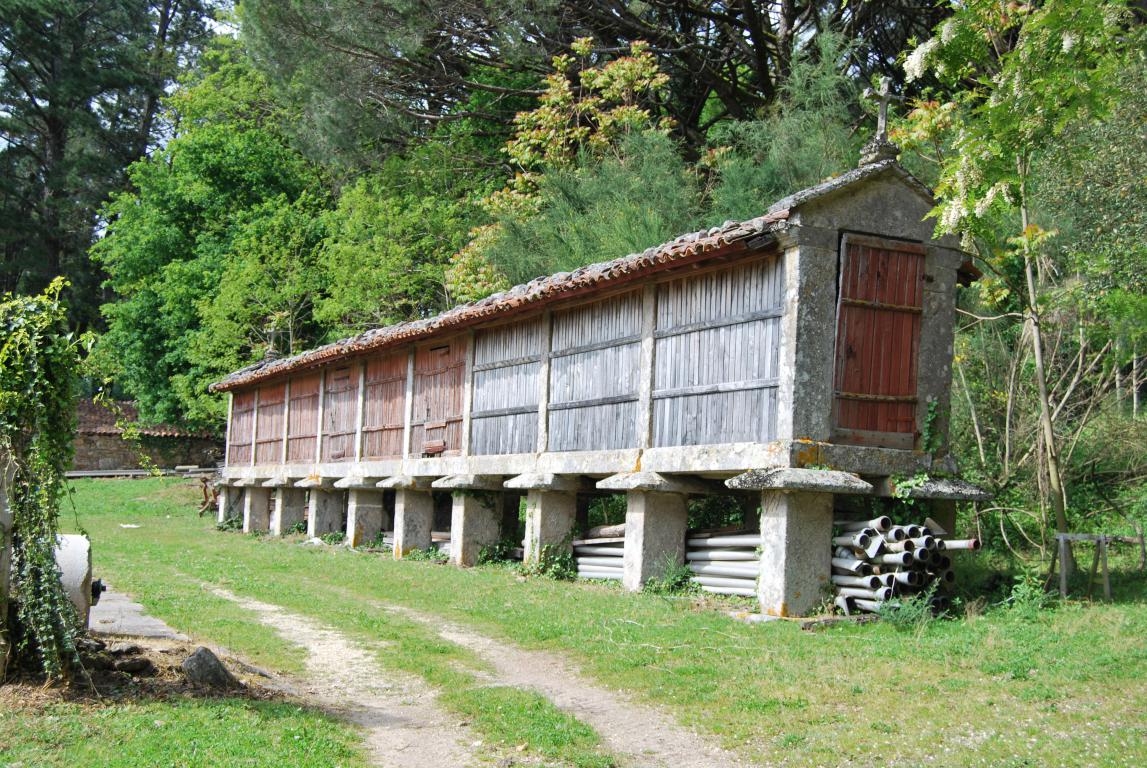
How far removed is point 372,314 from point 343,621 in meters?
17.2

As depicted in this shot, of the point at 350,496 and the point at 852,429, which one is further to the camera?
the point at 350,496

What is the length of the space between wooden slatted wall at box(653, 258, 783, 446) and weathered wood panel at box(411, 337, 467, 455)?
5.24 metres

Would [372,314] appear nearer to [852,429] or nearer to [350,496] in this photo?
[350,496]

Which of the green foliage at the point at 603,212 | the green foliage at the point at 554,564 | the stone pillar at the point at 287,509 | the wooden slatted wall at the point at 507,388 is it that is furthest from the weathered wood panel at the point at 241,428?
the green foliage at the point at 554,564

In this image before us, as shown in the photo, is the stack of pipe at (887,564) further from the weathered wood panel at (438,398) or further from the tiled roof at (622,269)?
the weathered wood panel at (438,398)

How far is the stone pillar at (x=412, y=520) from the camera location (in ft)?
61.7

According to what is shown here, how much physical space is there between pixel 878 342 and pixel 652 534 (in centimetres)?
335

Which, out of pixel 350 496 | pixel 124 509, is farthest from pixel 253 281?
pixel 350 496

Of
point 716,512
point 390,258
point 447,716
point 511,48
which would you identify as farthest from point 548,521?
point 390,258

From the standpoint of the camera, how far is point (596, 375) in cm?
1442

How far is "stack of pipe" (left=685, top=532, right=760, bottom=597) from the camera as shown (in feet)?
39.6

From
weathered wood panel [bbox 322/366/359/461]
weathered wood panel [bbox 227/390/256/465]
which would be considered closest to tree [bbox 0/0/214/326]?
weathered wood panel [bbox 227/390/256/465]

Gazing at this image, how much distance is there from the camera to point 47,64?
45.1 metres

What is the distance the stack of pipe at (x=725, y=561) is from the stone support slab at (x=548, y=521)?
2.45 metres
